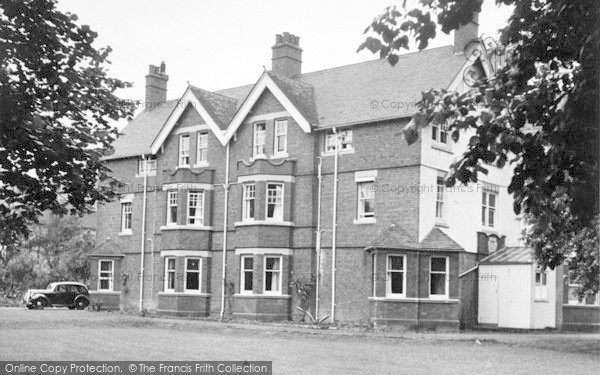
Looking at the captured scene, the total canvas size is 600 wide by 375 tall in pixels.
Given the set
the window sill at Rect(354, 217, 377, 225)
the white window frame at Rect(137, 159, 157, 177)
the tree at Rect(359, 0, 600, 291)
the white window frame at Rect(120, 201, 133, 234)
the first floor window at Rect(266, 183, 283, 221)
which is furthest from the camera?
the white window frame at Rect(120, 201, 133, 234)

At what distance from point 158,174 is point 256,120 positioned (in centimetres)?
714

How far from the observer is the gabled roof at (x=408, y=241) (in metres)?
30.7

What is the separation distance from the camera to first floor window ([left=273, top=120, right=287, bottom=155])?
116 feet

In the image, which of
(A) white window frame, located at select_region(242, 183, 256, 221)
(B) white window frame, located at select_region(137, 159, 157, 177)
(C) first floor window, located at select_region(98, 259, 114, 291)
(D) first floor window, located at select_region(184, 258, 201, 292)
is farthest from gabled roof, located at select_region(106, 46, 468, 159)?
(C) first floor window, located at select_region(98, 259, 114, 291)

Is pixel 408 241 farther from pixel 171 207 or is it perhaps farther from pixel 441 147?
pixel 171 207

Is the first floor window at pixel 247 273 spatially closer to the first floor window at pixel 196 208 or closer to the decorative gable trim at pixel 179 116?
the first floor window at pixel 196 208

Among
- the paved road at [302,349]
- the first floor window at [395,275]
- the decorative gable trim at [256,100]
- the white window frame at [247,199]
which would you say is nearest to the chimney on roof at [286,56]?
the decorative gable trim at [256,100]

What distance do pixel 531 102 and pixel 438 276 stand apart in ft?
81.6

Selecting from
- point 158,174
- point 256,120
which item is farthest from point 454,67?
point 158,174

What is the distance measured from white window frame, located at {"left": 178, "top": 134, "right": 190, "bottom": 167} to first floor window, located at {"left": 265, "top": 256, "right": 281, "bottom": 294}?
757cm

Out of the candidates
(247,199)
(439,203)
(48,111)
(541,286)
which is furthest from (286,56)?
(48,111)

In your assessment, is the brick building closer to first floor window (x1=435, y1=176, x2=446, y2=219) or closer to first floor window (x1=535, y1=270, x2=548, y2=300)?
first floor window (x1=435, y1=176, x2=446, y2=219)

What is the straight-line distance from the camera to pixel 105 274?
42062 mm

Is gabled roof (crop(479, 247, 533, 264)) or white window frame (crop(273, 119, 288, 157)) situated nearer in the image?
gabled roof (crop(479, 247, 533, 264))
